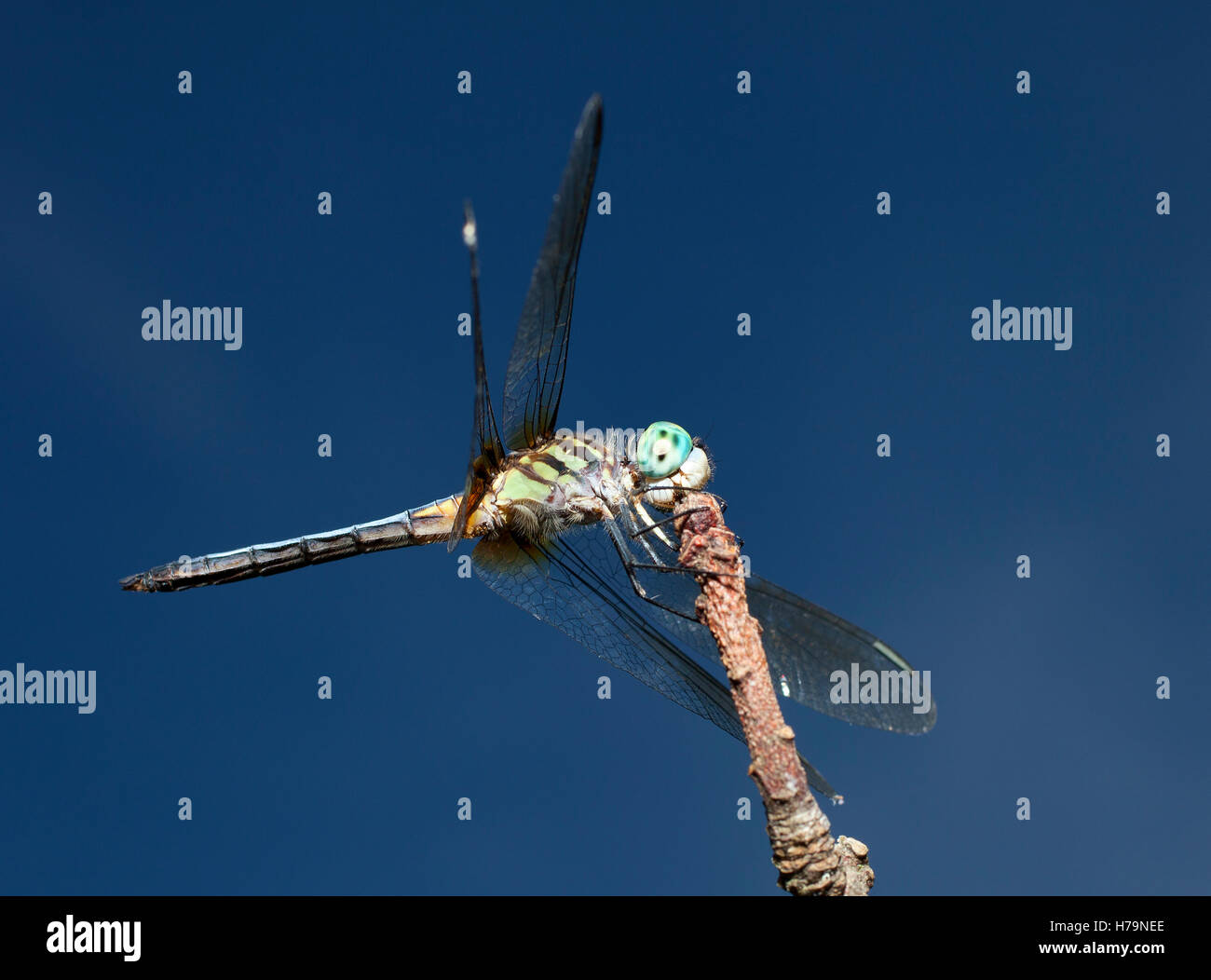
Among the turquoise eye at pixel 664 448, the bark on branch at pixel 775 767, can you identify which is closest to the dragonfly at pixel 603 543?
the turquoise eye at pixel 664 448

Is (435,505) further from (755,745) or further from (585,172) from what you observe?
(755,745)

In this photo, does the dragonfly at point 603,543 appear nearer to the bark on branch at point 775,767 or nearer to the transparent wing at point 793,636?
the transparent wing at point 793,636

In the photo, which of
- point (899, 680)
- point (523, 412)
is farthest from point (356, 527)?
point (899, 680)

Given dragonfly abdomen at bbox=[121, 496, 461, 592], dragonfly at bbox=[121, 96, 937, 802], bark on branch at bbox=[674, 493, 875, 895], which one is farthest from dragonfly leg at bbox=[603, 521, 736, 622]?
bark on branch at bbox=[674, 493, 875, 895]

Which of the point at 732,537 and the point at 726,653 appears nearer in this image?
the point at 726,653

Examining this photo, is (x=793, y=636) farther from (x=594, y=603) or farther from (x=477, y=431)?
(x=477, y=431)

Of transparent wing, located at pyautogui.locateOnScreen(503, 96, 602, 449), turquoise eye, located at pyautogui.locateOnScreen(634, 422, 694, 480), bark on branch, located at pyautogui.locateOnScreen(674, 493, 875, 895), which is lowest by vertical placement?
bark on branch, located at pyautogui.locateOnScreen(674, 493, 875, 895)

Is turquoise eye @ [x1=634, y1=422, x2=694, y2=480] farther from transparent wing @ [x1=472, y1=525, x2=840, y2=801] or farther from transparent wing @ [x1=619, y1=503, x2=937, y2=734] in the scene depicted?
transparent wing @ [x1=472, y1=525, x2=840, y2=801]
